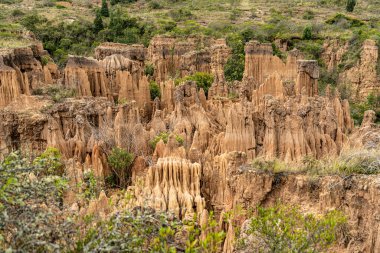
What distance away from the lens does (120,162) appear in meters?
15.4

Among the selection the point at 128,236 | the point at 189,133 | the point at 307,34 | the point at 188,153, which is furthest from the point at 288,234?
the point at 307,34

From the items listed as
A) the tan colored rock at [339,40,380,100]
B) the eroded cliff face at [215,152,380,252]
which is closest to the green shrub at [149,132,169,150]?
the eroded cliff face at [215,152,380,252]

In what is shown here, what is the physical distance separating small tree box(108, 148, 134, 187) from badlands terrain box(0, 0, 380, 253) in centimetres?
5

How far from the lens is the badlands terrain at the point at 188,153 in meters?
7.05

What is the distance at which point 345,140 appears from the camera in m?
17.7

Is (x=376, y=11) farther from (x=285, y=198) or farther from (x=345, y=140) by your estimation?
(x=285, y=198)

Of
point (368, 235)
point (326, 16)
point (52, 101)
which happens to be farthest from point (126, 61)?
point (326, 16)

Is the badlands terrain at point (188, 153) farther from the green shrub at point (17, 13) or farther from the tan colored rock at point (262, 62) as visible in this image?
the green shrub at point (17, 13)

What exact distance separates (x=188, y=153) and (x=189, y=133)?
2928 millimetres

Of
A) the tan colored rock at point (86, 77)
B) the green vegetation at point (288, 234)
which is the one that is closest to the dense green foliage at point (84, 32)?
the tan colored rock at point (86, 77)

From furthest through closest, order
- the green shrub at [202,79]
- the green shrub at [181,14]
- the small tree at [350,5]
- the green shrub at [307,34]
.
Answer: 1. the small tree at [350,5]
2. the green shrub at [181,14]
3. the green shrub at [307,34]
4. the green shrub at [202,79]

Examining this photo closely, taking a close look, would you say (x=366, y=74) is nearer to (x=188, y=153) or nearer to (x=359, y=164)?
(x=188, y=153)

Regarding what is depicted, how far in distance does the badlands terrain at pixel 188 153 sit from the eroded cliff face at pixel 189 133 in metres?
0.05

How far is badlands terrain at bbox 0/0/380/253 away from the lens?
7051 mm
